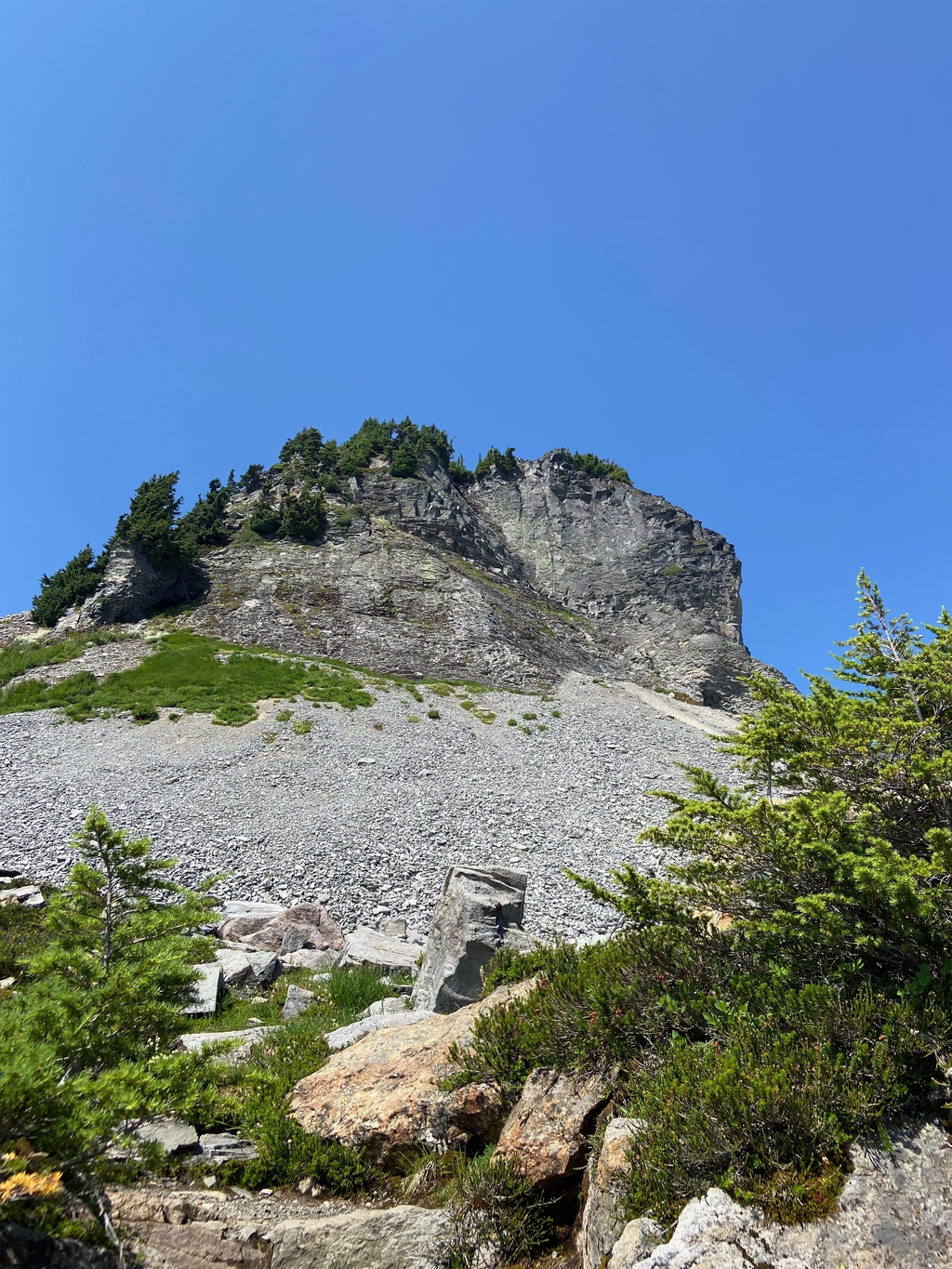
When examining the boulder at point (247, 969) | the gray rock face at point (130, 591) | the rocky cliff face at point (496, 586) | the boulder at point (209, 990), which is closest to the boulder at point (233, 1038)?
the boulder at point (209, 990)

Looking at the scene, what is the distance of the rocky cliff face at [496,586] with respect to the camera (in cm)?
4500

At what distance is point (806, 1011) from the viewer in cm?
499

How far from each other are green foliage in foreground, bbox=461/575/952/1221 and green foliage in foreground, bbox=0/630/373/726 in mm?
24143

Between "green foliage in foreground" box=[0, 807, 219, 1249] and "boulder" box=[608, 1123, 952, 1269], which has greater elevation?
"green foliage in foreground" box=[0, 807, 219, 1249]

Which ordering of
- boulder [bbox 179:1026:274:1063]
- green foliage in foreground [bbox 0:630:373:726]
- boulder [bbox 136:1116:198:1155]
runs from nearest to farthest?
boulder [bbox 136:1116:198:1155]
boulder [bbox 179:1026:274:1063]
green foliage in foreground [bbox 0:630:373:726]

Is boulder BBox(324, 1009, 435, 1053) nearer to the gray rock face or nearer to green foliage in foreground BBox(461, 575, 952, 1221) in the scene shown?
green foliage in foreground BBox(461, 575, 952, 1221)

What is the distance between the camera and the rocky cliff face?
148 ft

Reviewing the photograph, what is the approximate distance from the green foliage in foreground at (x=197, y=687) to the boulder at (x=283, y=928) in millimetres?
15147

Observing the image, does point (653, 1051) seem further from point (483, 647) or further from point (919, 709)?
point (483, 647)

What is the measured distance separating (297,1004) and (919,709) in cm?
946

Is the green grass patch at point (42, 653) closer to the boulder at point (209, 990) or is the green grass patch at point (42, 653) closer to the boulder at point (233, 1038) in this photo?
the boulder at point (209, 990)

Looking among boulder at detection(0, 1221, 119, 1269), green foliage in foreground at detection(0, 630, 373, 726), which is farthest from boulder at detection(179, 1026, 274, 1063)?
green foliage in foreground at detection(0, 630, 373, 726)

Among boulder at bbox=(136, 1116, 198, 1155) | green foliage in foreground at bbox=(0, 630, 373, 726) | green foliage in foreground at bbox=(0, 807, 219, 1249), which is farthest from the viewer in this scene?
green foliage in foreground at bbox=(0, 630, 373, 726)

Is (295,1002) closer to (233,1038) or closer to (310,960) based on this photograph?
(233,1038)
